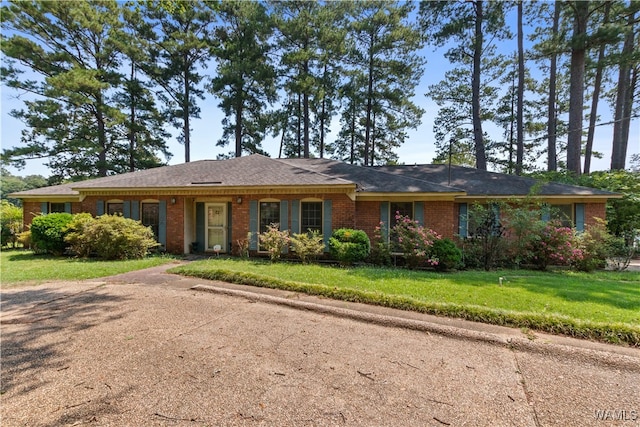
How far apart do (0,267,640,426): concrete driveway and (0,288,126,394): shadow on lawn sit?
23 millimetres

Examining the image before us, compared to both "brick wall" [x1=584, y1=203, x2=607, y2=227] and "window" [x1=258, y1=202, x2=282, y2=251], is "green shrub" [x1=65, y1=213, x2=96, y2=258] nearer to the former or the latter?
"window" [x1=258, y1=202, x2=282, y2=251]

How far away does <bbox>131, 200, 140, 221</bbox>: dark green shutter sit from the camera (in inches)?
438

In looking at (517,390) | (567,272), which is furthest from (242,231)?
(567,272)

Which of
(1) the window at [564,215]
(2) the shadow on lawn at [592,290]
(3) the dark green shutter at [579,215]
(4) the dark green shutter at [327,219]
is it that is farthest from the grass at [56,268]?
(3) the dark green shutter at [579,215]

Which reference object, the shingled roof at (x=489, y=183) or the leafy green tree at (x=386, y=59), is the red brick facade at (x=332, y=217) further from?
the leafy green tree at (x=386, y=59)

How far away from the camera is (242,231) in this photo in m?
10.4

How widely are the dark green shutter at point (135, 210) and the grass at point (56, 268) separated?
2274 millimetres

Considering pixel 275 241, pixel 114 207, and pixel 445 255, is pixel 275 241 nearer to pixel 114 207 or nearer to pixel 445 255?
pixel 445 255

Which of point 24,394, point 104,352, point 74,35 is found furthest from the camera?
point 74,35

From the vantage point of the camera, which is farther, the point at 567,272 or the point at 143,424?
the point at 567,272

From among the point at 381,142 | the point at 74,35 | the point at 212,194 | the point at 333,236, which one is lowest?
the point at 333,236

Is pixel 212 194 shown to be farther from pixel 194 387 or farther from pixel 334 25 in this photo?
pixel 334 25

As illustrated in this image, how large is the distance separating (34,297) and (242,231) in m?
5.72

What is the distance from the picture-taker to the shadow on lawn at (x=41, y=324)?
294cm
